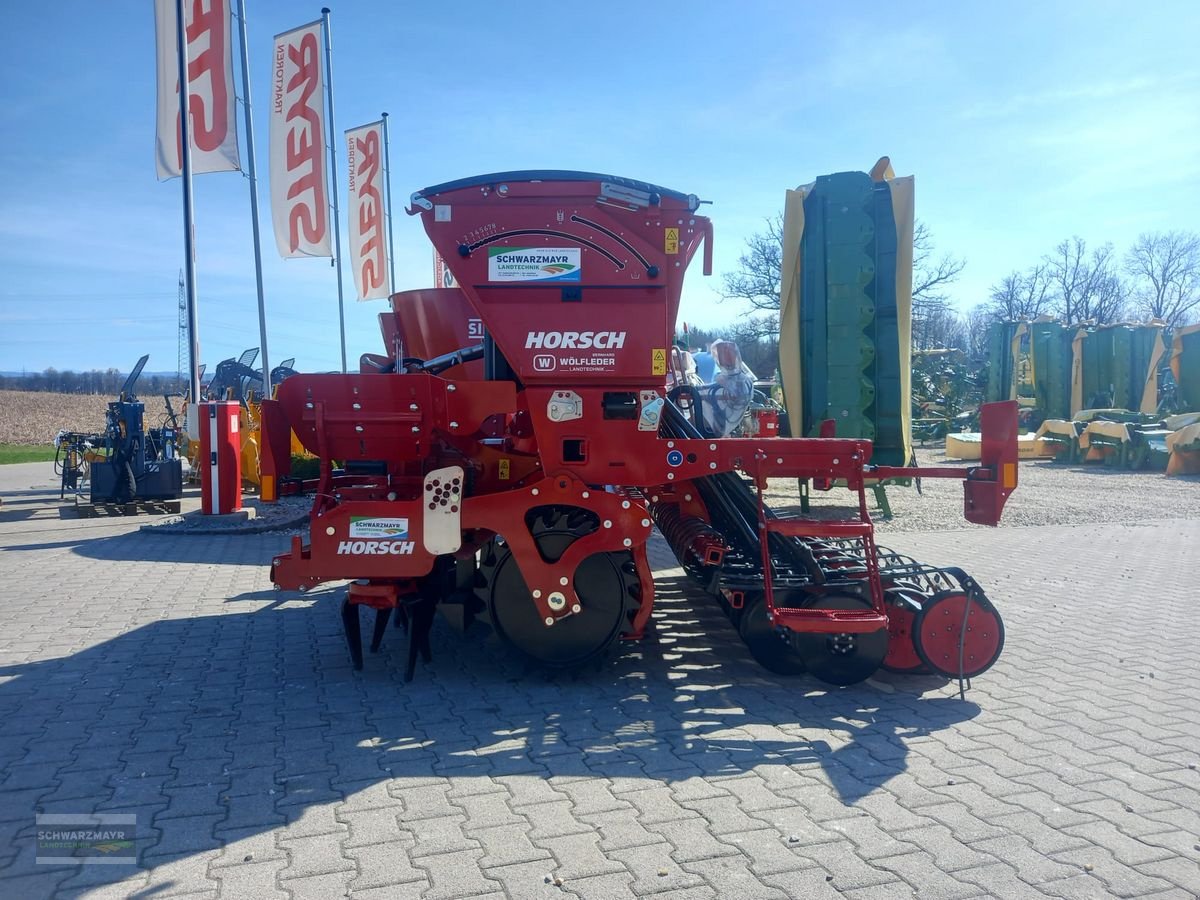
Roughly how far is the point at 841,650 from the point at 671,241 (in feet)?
8.49

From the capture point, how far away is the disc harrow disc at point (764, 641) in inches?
205

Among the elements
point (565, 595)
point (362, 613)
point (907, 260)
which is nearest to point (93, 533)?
point (362, 613)

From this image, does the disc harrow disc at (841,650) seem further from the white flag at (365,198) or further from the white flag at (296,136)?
the white flag at (365,198)

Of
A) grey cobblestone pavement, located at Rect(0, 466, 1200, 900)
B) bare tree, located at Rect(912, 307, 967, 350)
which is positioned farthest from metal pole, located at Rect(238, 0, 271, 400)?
bare tree, located at Rect(912, 307, 967, 350)

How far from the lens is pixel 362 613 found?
6945 millimetres

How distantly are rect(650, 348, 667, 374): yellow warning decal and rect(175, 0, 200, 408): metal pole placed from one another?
9.16 m

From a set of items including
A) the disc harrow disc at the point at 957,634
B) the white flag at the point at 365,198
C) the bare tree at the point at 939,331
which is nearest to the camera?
the disc harrow disc at the point at 957,634

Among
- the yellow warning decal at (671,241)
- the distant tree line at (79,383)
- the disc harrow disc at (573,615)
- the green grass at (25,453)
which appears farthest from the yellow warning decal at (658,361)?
the distant tree line at (79,383)

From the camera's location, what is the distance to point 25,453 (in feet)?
102

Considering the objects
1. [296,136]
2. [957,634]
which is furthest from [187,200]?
[957,634]

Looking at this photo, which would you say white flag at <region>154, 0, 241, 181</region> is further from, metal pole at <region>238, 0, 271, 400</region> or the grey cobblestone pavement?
the grey cobblestone pavement

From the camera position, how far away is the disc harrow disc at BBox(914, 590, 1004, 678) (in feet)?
16.1

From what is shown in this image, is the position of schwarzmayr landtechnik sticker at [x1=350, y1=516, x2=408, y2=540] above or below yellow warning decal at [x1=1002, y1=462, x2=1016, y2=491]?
below

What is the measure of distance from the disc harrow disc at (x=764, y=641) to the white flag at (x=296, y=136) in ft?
40.7
